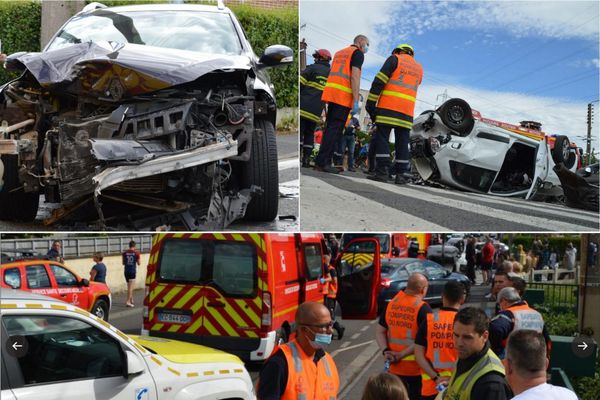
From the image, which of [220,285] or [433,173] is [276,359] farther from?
[220,285]

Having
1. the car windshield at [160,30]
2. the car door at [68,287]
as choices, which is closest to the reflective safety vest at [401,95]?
the car windshield at [160,30]

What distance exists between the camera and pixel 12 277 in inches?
331

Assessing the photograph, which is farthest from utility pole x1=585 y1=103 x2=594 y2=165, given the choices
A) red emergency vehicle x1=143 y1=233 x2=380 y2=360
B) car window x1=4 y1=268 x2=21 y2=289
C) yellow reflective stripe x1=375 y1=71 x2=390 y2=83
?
car window x1=4 y1=268 x2=21 y2=289

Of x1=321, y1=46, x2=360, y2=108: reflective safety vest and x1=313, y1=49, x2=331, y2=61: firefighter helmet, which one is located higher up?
x1=313, y1=49, x2=331, y2=61: firefighter helmet

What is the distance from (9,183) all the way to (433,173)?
2.19 meters

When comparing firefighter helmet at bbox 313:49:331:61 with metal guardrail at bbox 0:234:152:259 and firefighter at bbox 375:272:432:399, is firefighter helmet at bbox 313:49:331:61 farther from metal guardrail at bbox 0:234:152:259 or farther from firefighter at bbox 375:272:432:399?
metal guardrail at bbox 0:234:152:259

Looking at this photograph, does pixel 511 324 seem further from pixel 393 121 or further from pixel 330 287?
pixel 330 287

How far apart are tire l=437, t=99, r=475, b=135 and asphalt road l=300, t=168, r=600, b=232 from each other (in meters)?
0.41

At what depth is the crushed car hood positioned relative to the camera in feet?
11.5

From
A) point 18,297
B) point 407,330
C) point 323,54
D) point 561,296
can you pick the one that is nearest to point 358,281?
point 561,296

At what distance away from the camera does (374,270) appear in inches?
311

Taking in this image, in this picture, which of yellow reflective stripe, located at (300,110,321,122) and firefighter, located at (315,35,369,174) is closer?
firefighter, located at (315,35,369,174)

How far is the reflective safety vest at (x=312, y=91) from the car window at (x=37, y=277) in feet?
20.7

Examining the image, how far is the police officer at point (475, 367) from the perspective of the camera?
10.4ft
